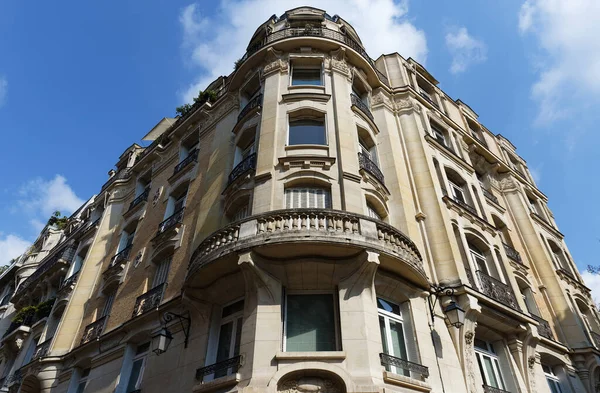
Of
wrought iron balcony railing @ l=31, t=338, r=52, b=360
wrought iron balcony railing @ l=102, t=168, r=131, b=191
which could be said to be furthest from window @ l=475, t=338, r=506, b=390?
wrought iron balcony railing @ l=102, t=168, r=131, b=191

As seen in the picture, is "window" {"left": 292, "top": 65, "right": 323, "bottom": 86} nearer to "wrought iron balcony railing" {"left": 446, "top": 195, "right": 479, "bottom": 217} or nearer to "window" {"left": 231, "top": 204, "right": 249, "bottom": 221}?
"window" {"left": 231, "top": 204, "right": 249, "bottom": 221}

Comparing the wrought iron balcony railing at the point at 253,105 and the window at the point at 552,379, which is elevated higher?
the wrought iron balcony railing at the point at 253,105

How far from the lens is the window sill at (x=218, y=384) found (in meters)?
8.70

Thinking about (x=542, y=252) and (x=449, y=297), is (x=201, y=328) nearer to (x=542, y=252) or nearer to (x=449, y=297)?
(x=449, y=297)

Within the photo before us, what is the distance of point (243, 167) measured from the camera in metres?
13.8

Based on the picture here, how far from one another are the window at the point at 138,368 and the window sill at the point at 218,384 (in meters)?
3.85

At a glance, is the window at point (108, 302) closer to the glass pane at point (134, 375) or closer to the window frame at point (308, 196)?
the glass pane at point (134, 375)

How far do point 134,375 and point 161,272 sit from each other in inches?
149

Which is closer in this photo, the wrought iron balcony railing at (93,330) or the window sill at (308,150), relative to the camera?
the window sill at (308,150)

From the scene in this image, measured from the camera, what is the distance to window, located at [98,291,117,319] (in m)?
16.9

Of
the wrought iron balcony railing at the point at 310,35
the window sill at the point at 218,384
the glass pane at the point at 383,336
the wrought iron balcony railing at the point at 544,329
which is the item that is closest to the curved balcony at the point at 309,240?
the glass pane at the point at 383,336

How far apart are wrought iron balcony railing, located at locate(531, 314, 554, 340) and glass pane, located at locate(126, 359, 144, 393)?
13.7 meters

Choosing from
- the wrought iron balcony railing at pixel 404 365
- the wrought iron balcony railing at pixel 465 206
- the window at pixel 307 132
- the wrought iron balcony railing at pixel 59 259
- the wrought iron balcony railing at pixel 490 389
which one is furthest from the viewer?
the wrought iron balcony railing at pixel 59 259

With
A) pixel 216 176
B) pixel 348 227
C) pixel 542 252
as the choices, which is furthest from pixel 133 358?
pixel 542 252
